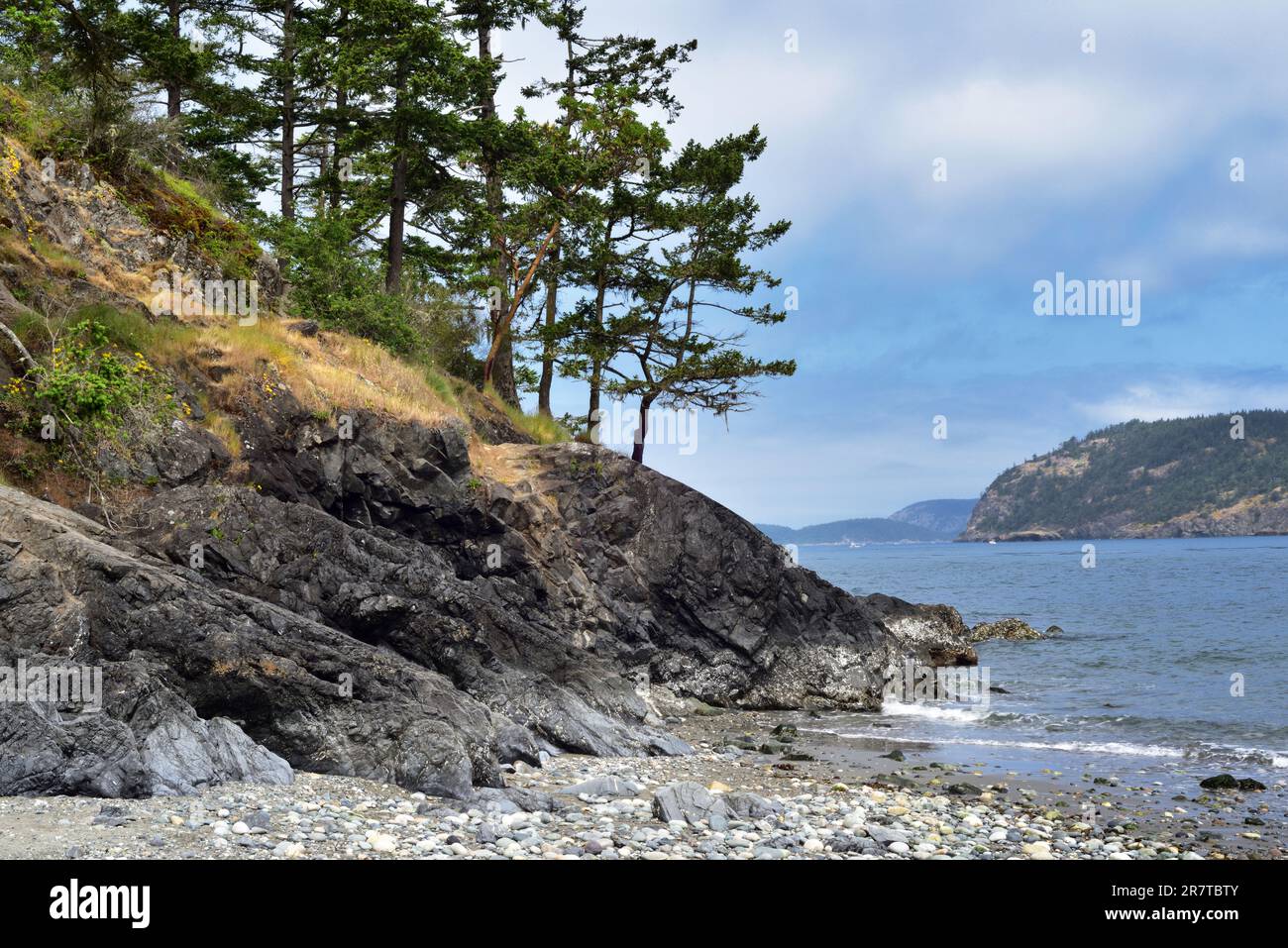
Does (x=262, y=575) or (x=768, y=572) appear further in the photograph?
(x=768, y=572)

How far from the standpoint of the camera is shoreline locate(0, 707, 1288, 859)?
31.3 ft

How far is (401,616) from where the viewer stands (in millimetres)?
17750

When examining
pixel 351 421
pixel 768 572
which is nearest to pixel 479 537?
pixel 351 421

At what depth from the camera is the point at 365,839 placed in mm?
9906

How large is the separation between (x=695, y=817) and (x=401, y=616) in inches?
304

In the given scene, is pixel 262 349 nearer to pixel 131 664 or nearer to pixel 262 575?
pixel 262 575

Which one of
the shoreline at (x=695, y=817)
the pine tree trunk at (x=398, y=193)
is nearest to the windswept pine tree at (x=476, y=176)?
the pine tree trunk at (x=398, y=193)

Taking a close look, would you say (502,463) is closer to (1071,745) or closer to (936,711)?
(936,711)

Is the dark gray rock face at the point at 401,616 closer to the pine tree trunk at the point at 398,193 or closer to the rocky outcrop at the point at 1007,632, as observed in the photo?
the pine tree trunk at the point at 398,193

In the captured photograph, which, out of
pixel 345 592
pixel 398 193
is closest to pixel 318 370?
pixel 345 592

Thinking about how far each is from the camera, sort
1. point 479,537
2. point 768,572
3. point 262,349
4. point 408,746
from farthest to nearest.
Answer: point 768,572
point 479,537
point 262,349
point 408,746

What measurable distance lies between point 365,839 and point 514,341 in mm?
29313

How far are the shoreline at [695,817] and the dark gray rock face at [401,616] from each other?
2.59ft

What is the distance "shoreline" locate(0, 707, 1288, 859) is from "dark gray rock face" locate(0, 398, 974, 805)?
0.79 metres
